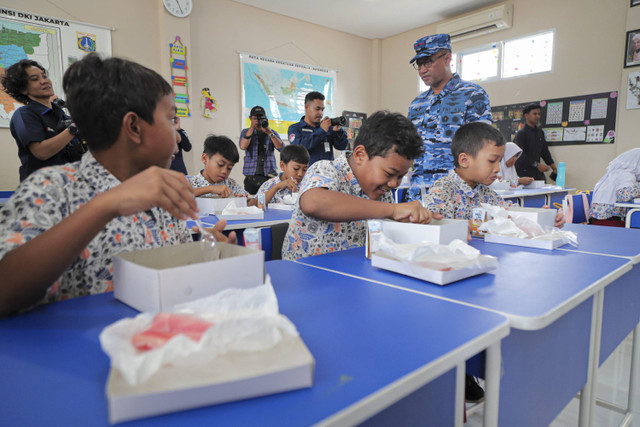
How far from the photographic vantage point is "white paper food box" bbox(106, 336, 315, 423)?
36cm

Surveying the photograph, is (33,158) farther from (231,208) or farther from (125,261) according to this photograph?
(125,261)

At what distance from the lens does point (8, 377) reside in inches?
18.1

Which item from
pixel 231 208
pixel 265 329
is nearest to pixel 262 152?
pixel 231 208

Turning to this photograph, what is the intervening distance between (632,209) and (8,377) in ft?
11.7

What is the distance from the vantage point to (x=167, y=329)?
457mm

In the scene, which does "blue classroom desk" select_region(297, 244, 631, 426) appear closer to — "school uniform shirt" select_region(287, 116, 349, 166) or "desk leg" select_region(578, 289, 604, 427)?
"desk leg" select_region(578, 289, 604, 427)

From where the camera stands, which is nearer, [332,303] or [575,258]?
[332,303]

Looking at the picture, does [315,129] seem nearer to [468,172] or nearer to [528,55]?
[468,172]

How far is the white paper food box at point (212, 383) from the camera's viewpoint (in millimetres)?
362

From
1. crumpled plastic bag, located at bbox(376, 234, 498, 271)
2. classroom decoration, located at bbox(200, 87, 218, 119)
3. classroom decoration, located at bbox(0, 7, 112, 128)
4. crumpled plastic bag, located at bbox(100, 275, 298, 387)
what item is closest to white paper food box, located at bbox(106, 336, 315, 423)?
crumpled plastic bag, located at bbox(100, 275, 298, 387)

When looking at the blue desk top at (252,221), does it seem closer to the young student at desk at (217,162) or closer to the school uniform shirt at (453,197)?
the young student at desk at (217,162)

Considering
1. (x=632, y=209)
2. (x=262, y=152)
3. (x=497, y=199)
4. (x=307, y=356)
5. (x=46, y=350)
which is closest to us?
(x=307, y=356)

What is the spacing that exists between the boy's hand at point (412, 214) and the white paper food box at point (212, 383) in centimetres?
78

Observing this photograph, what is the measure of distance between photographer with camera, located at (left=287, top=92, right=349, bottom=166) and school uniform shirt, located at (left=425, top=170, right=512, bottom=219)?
1904 mm
